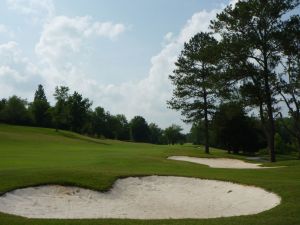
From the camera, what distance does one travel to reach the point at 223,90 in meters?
41.9

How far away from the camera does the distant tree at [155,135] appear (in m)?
171

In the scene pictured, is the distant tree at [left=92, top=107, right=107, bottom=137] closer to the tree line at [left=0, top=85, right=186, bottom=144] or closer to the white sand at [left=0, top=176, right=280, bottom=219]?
the tree line at [left=0, top=85, right=186, bottom=144]

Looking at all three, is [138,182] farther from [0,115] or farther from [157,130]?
[157,130]

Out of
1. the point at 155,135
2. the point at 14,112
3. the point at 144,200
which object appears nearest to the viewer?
the point at 144,200

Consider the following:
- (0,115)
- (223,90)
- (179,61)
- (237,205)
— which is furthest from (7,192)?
(0,115)

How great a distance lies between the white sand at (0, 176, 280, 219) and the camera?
15203mm

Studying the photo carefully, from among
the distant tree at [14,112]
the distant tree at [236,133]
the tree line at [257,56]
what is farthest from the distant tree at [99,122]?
the tree line at [257,56]

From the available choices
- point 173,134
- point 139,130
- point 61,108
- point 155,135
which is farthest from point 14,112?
point 155,135

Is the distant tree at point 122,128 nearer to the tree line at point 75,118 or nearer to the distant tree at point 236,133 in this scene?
the tree line at point 75,118

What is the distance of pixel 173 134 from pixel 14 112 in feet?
197

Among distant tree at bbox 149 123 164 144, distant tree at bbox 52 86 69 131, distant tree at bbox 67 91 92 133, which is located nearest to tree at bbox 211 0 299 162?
distant tree at bbox 52 86 69 131

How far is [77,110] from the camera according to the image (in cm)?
11525

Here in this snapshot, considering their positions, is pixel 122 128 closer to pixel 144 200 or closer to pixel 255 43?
pixel 255 43

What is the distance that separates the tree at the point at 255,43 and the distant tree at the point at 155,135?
126 meters
